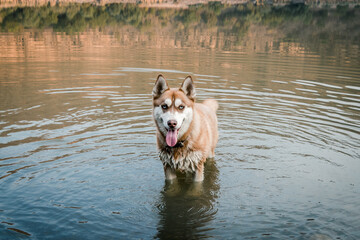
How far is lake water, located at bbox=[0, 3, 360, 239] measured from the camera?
556 cm

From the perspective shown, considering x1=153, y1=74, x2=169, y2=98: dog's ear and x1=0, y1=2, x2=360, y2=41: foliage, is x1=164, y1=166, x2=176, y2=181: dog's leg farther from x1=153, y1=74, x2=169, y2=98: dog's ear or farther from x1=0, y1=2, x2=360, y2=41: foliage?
x1=0, y1=2, x2=360, y2=41: foliage

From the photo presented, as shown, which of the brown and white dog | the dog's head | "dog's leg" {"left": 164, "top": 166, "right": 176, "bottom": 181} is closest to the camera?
the dog's head

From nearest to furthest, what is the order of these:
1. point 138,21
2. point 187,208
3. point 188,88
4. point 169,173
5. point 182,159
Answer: point 187,208, point 188,88, point 182,159, point 169,173, point 138,21

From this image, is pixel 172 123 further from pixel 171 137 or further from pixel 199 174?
pixel 199 174

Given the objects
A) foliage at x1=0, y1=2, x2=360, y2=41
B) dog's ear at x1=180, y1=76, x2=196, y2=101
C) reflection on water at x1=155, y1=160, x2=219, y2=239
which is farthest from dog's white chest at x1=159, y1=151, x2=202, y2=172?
foliage at x1=0, y1=2, x2=360, y2=41

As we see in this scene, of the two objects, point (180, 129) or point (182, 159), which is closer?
point (180, 129)

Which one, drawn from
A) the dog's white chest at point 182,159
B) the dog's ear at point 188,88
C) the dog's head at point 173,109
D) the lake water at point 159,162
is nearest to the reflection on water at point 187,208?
the lake water at point 159,162

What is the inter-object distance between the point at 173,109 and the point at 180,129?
0.49m

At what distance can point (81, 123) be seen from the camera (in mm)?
10664

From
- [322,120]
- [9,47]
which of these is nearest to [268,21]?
[9,47]

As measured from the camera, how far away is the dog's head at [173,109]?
233 inches

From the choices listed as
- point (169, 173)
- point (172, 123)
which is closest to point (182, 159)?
point (169, 173)

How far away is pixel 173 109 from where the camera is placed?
6012 millimetres

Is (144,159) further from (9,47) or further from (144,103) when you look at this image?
(9,47)
